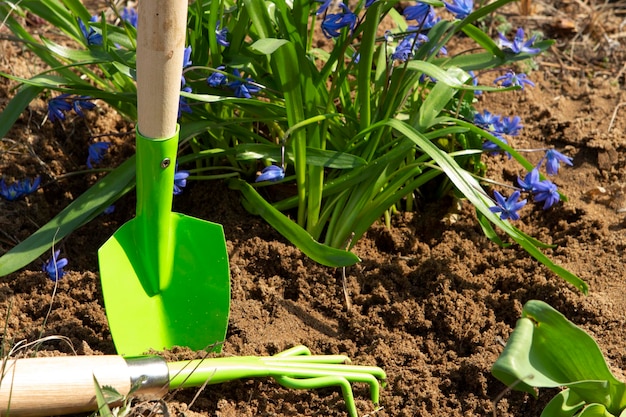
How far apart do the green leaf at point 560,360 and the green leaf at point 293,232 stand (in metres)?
0.41

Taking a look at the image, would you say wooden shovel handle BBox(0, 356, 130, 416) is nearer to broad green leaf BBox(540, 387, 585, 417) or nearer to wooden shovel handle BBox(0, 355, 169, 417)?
wooden shovel handle BBox(0, 355, 169, 417)

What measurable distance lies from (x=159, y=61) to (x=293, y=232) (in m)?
0.59

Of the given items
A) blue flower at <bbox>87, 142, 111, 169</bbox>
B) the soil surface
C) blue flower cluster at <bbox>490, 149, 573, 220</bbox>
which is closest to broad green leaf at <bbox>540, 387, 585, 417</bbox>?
the soil surface

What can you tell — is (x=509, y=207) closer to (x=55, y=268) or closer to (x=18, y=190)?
(x=55, y=268)

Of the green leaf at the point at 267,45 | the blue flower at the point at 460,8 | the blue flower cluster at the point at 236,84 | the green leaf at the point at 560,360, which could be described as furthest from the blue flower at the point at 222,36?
the green leaf at the point at 560,360

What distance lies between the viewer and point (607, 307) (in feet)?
6.33

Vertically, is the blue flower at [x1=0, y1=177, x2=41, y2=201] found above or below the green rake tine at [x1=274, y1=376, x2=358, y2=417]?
above

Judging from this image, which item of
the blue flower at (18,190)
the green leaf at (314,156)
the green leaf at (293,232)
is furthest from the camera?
the blue flower at (18,190)

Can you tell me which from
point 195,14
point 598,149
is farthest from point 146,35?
point 598,149

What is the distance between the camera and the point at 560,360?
1.63 m

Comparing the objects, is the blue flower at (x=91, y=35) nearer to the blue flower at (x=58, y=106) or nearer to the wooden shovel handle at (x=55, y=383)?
the blue flower at (x=58, y=106)

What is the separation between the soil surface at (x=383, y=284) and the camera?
69.5 inches

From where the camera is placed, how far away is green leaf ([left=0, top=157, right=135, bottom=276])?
73.3 inches

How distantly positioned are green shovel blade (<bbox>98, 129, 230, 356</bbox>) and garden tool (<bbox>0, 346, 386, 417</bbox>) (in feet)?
0.40
